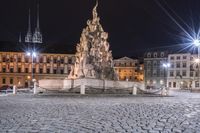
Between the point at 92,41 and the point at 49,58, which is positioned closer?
the point at 92,41

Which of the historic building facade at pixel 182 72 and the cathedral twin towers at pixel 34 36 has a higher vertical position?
the cathedral twin towers at pixel 34 36

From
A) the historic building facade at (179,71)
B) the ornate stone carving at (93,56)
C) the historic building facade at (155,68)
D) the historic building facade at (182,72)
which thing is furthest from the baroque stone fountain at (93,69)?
the historic building facade at (155,68)

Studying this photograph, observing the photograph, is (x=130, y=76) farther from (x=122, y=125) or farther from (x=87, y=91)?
(x=122, y=125)

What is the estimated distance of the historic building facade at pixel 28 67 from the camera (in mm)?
107688

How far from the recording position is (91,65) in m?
43.7

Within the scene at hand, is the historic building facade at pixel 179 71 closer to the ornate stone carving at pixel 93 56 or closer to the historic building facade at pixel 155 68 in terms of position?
the historic building facade at pixel 155 68

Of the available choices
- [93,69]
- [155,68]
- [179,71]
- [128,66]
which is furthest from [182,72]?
[93,69]

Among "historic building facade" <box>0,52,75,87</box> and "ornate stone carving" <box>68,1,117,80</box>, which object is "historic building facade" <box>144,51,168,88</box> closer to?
"historic building facade" <box>0,52,75,87</box>

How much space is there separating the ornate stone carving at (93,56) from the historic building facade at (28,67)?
6258 cm

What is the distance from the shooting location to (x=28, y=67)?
362ft

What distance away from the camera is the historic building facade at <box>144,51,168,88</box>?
11612 cm

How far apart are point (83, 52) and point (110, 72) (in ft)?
13.9

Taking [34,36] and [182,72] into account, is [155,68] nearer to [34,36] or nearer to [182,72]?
[182,72]

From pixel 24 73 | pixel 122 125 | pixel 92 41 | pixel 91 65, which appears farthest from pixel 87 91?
pixel 24 73
